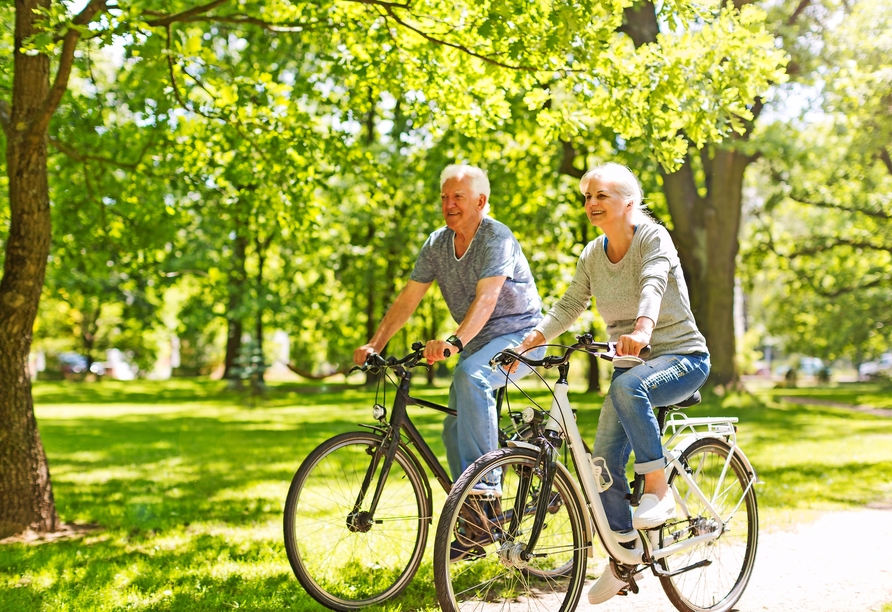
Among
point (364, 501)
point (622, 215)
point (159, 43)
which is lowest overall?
point (364, 501)

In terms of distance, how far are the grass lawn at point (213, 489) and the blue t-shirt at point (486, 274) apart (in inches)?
18.9

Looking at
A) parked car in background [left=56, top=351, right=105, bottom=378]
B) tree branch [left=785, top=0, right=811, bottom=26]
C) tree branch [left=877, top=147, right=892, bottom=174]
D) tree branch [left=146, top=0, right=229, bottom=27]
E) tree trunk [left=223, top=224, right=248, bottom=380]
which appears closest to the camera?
tree branch [left=146, top=0, right=229, bottom=27]

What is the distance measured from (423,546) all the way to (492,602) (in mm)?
554

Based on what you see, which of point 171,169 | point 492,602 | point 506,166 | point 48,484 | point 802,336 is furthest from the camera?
Result: point 802,336

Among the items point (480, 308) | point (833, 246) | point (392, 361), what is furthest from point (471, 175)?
point (833, 246)

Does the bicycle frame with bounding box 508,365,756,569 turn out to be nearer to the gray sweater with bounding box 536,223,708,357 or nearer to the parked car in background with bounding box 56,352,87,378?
the gray sweater with bounding box 536,223,708,357

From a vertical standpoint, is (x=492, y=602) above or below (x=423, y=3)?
below

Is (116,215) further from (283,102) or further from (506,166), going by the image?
(506,166)

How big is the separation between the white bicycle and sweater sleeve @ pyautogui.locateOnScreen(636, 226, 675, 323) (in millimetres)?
261

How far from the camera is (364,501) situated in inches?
166

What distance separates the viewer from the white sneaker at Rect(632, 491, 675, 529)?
395 centimetres

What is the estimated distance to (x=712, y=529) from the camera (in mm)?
4379

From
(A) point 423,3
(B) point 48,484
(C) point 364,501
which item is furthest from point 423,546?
(A) point 423,3

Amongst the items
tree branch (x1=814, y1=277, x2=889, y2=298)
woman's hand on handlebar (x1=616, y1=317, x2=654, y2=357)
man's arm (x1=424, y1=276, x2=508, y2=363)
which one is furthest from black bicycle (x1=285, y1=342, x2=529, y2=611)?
tree branch (x1=814, y1=277, x2=889, y2=298)
